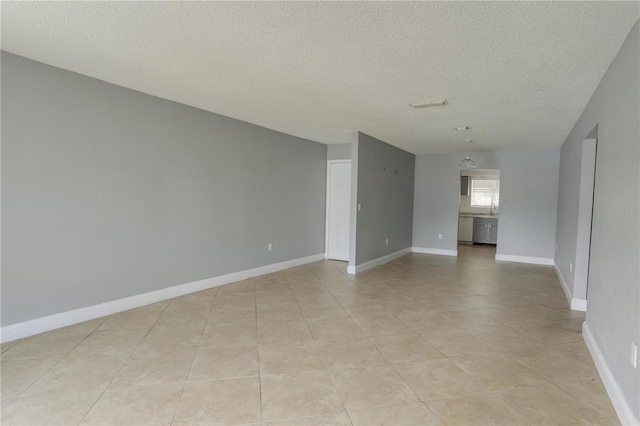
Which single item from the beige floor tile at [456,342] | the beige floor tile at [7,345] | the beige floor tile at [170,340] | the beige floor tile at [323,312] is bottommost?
the beige floor tile at [323,312]

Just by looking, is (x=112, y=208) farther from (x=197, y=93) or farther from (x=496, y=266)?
(x=496, y=266)

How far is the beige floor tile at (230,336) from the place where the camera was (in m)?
2.96

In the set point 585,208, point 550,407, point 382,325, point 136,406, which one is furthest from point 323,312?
point 585,208

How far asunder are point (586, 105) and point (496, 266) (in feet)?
12.3

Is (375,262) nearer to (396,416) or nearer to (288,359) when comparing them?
(288,359)

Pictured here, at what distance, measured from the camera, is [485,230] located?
9.82 m

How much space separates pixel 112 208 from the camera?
3.55m

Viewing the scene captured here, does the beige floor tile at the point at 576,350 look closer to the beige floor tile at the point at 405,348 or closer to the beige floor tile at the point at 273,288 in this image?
the beige floor tile at the point at 405,348

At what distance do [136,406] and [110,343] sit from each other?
109 cm

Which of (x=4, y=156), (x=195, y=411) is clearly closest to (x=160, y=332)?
(x=195, y=411)

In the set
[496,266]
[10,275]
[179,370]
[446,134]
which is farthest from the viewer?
[496,266]

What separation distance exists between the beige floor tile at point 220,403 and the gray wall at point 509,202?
21.4ft

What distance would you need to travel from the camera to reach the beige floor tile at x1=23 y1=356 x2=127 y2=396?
2.23 m

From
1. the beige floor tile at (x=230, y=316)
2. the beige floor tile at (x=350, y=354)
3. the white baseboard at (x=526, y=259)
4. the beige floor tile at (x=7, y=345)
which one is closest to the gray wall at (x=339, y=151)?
the beige floor tile at (x=230, y=316)
